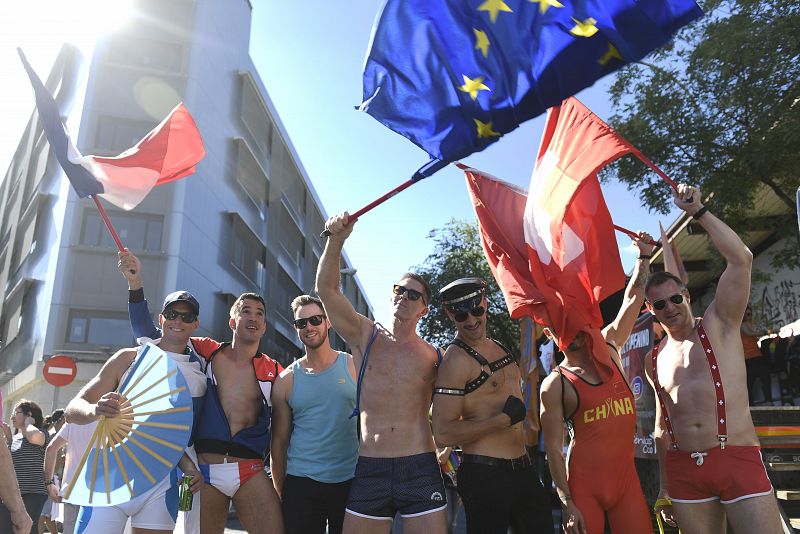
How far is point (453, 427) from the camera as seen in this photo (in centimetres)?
395

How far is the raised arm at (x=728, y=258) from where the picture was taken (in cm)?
386

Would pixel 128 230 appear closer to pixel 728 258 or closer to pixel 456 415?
pixel 456 415

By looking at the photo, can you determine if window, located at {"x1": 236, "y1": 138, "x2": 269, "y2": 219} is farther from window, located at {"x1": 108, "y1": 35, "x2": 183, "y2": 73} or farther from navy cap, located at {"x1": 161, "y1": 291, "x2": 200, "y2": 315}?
navy cap, located at {"x1": 161, "y1": 291, "x2": 200, "y2": 315}

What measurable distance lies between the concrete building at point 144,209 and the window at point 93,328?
0.04 m

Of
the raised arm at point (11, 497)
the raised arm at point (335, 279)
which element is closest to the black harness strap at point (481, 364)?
the raised arm at point (335, 279)

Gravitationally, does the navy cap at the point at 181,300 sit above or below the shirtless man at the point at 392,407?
above

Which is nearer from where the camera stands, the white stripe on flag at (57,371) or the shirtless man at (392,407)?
the shirtless man at (392,407)

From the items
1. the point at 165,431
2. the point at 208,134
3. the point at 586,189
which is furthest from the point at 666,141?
the point at 208,134

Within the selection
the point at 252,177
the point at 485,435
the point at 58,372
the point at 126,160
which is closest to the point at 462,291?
the point at 485,435

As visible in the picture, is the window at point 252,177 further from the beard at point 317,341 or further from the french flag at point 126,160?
the beard at point 317,341

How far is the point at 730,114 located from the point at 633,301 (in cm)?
672

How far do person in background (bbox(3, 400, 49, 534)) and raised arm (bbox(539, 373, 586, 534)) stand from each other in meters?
5.87

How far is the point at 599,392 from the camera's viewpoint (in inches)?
164

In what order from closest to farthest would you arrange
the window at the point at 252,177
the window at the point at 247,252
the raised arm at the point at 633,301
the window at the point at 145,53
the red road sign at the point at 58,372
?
the raised arm at the point at 633,301 → the red road sign at the point at 58,372 → the window at the point at 145,53 → the window at the point at 247,252 → the window at the point at 252,177
